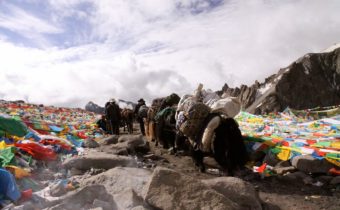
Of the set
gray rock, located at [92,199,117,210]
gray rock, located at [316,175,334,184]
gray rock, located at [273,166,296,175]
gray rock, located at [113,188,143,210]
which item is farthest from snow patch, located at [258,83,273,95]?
gray rock, located at [92,199,117,210]

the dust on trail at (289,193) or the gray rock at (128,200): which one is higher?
the gray rock at (128,200)

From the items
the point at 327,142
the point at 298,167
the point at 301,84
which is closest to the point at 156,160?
the point at 298,167

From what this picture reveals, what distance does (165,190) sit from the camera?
343 cm

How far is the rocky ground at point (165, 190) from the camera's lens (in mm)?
3389

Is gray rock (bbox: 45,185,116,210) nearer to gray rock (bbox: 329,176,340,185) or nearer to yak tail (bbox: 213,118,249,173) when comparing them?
yak tail (bbox: 213,118,249,173)

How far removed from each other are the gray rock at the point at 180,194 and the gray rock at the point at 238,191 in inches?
15.2

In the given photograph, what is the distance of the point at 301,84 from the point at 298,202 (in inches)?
1860

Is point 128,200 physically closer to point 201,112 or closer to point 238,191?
point 238,191

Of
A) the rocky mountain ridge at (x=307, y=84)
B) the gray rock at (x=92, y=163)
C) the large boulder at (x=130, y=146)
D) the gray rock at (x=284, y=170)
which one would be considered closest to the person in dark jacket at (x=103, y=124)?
the large boulder at (x=130, y=146)

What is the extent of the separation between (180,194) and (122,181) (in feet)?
3.75

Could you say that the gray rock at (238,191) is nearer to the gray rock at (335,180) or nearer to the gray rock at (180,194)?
the gray rock at (180,194)

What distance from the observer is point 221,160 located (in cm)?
603

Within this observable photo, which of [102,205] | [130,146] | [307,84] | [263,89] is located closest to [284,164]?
[130,146]

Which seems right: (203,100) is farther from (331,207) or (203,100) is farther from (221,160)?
(331,207)
